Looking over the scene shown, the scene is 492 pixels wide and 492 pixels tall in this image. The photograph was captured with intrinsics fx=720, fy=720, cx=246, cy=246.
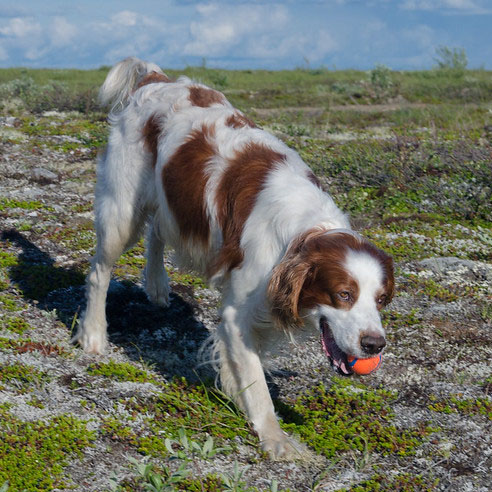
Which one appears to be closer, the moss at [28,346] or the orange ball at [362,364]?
the orange ball at [362,364]

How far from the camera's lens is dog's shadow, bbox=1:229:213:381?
187 inches

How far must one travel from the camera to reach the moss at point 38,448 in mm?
3229

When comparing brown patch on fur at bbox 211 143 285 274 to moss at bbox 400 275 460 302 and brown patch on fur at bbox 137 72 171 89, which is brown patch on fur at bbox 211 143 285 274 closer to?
brown patch on fur at bbox 137 72 171 89

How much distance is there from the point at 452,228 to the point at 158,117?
366cm

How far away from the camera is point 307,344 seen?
195 inches

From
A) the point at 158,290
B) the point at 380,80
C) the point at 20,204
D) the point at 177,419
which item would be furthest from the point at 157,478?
the point at 380,80

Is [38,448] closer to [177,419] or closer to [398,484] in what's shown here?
[177,419]

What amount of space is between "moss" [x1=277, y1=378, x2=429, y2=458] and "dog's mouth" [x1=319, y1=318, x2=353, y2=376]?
480 millimetres

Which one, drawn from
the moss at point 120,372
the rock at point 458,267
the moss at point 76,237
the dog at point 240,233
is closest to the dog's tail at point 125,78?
the dog at point 240,233

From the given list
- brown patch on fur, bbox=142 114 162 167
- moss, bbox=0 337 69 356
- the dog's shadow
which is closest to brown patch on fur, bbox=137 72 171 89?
brown patch on fur, bbox=142 114 162 167

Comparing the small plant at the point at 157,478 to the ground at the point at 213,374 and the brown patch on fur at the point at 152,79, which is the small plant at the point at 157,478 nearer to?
the ground at the point at 213,374

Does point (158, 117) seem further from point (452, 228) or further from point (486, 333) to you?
point (452, 228)

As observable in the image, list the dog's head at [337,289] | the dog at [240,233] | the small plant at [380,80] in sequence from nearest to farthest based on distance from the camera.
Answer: the dog's head at [337,289]
the dog at [240,233]
the small plant at [380,80]

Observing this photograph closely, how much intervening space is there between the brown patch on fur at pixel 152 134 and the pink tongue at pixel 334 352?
1.76 metres
